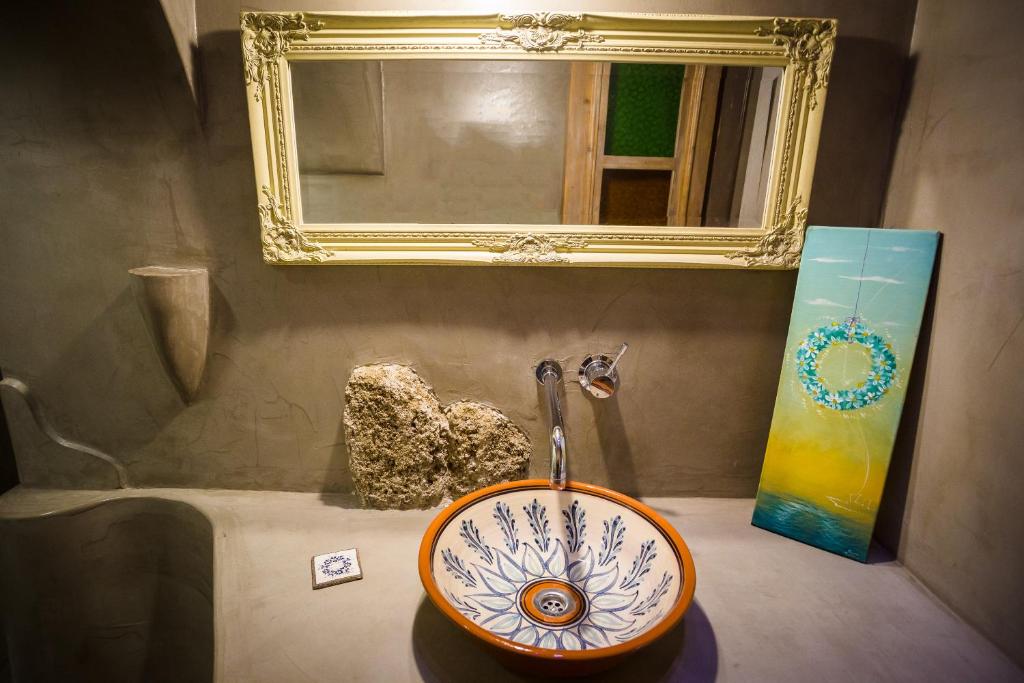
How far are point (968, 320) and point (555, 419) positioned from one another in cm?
74

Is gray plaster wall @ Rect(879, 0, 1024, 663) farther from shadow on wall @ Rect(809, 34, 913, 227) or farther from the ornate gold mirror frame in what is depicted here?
the ornate gold mirror frame

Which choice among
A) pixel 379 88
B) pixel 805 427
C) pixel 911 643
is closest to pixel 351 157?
pixel 379 88

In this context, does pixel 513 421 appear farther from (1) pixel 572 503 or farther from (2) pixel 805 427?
(2) pixel 805 427

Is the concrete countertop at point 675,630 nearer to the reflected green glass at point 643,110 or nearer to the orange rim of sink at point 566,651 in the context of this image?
the orange rim of sink at point 566,651

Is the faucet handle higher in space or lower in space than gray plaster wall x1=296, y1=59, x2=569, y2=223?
lower

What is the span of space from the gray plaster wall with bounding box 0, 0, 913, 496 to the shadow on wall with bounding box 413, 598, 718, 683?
438 mm

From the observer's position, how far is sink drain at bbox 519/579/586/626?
0.87m

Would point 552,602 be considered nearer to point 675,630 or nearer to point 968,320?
point 675,630

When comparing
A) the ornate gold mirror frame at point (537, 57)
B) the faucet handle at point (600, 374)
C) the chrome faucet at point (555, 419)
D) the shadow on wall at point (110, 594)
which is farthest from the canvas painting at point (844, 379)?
the shadow on wall at point (110, 594)

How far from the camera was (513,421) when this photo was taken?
118 centimetres

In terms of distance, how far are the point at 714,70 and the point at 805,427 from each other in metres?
0.75

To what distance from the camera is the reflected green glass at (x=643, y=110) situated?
978 mm

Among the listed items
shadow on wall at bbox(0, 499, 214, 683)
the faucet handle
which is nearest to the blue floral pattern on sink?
the faucet handle

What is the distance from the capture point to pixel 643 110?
98cm
